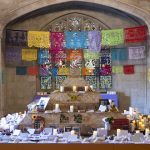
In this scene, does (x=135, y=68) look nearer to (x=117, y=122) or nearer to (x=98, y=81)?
(x=98, y=81)

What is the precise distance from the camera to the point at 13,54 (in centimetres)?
1814

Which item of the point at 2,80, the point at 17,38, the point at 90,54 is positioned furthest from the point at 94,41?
the point at 2,80

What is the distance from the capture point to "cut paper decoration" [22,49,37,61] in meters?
18.2

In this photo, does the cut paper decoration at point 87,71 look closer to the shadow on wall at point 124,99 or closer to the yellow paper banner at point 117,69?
the yellow paper banner at point 117,69

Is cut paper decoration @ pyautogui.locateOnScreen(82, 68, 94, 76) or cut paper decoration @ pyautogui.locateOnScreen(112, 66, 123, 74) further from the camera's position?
cut paper decoration @ pyautogui.locateOnScreen(82, 68, 94, 76)

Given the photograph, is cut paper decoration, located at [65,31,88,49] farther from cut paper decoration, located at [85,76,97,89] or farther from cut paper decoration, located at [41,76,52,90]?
cut paper decoration, located at [41,76,52,90]

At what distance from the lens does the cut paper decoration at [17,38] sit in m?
18.0

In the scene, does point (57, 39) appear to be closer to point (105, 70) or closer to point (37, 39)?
point (37, 39)

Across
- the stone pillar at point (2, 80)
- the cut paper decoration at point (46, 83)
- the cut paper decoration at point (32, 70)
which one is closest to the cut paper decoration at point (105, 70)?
the cut paper decoration at point (46, 83)

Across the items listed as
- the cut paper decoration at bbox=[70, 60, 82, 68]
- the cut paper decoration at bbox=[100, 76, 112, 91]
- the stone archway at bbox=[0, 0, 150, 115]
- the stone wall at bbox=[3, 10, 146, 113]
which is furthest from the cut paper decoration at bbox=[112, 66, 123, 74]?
the stone archway at bbox=[0, 0, 150, 115]

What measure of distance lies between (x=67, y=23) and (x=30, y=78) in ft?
10.4

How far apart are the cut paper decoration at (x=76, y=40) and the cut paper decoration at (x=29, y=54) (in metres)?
1.56

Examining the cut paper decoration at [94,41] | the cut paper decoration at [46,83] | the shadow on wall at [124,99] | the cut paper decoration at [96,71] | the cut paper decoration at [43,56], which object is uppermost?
the cut paper decoration at [94,41]

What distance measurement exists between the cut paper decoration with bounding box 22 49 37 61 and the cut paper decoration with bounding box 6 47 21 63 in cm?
23
